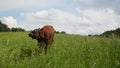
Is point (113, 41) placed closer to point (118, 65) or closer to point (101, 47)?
point (101, 47)

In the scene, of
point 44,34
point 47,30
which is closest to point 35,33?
point 44,34

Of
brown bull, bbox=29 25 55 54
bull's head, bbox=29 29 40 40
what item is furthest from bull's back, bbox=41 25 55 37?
bull's head, bbox=29 29 40 40

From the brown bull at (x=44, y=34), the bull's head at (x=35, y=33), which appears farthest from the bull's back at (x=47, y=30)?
the bull's head at (x=35, y=33)

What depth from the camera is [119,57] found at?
7.16 m

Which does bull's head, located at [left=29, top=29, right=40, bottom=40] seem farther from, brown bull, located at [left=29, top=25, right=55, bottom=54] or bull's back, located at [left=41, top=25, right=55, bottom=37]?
bull's back, located at [left=41, top=25, right=55, bottom=37]

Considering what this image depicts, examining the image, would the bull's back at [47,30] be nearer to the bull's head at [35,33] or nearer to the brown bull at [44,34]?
the brown bull at [44,34]

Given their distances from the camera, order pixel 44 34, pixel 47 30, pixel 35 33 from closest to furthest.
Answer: pixel 35 33 → pixel 44 34 → pixel 47 30

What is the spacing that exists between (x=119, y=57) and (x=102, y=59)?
0.39 metres

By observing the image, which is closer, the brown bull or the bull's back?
the brown bull

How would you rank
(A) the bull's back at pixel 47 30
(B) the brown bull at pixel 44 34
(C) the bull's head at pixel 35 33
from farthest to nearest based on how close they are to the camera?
(A) the bull's back at pixel 47 30, (B) the brown bull at pixel 44 34, (C) the bull's head at pixel 35 33

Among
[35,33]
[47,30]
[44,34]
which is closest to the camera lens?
[35,33]

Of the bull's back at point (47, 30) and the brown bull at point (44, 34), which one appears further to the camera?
the bull's back at point (47, 30)

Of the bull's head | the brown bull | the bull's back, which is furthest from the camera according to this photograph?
the bull's back

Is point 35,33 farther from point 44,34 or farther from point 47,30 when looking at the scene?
point 47,30
